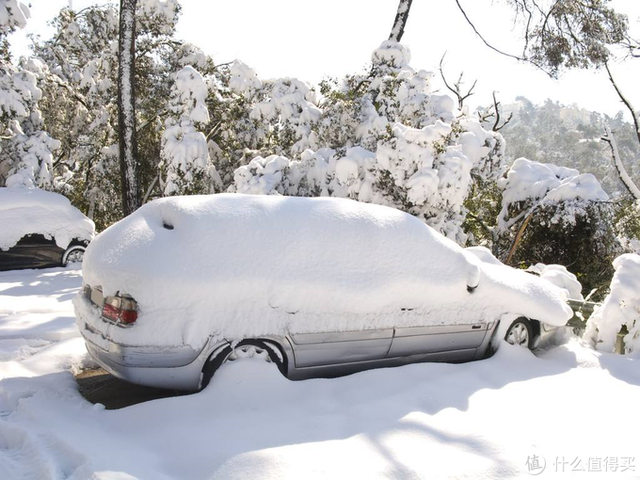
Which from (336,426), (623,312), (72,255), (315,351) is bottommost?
(72,255)

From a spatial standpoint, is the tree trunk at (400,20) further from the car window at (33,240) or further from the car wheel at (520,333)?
the car wheel at (520,333)

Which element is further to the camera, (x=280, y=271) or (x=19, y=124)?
(x=19, y=124)

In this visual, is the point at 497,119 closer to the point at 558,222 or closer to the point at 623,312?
the point at 558,222

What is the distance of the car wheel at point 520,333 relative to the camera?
487 centimetres

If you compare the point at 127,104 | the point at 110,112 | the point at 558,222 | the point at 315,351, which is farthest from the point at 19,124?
the point at 558,222

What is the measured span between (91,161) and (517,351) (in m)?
13.7

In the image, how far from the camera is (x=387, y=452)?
119 inches

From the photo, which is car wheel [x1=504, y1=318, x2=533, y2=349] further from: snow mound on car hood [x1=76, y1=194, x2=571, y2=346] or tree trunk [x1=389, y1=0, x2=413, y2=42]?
tree trunk [x1=389, y1=0, x2=413, y2=42]

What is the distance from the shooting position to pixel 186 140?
37.9ft

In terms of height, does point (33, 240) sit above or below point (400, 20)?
below

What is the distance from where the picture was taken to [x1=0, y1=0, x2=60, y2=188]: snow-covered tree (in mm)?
10703

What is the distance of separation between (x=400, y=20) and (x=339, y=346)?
35.1 ft

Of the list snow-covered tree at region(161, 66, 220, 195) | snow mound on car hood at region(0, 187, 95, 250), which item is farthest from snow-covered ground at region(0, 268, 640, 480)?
snow-covered tree at region(161, 66, 220, 195)

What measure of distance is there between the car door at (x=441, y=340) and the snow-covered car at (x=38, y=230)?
270 inches
